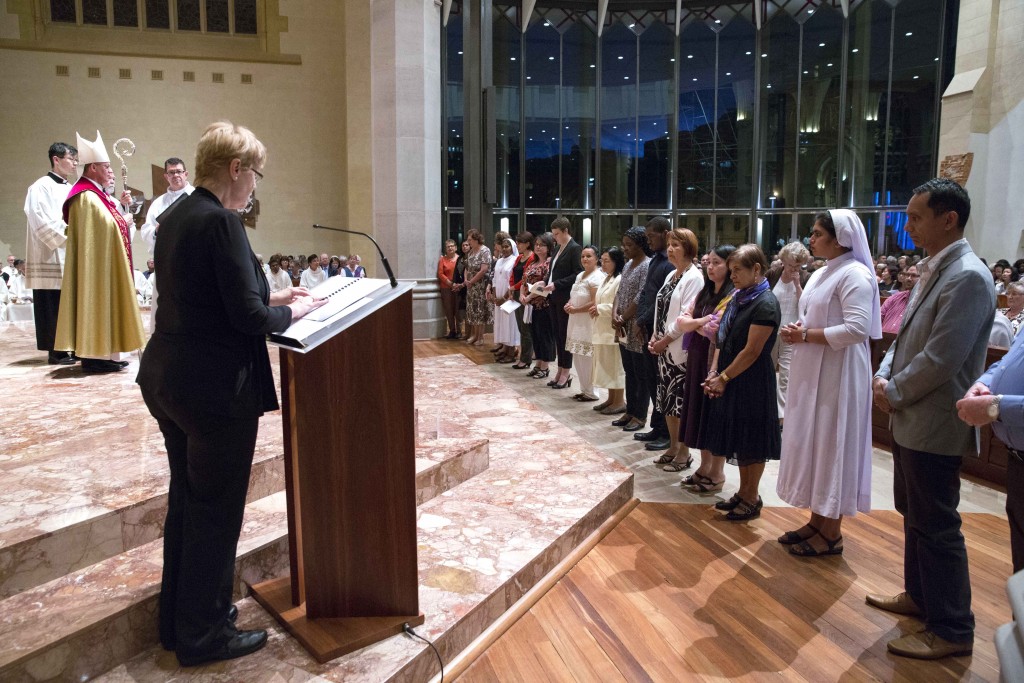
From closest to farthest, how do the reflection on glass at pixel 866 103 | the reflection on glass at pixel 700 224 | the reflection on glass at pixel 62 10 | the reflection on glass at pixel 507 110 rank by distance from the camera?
the reflection on glass at pixel 62 10, the reflection on glass at pixel 866 103, the reflection on glass at pixel 507 110, the reflection on glass at pixel 700 224

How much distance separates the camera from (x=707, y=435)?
151 inches

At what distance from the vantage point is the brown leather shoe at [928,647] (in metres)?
2.48

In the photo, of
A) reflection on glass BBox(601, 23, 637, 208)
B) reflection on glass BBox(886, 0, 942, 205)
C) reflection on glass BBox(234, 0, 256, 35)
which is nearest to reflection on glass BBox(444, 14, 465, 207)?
reflection on glass BBox(601, 23, 637, 208)

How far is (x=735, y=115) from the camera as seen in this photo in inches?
652

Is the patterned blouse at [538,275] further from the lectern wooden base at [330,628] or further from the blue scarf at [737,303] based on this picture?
the lectern wooden base at [330,628]

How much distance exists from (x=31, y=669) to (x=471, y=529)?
1.75 m

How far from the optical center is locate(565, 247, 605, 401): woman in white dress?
6.00 meters

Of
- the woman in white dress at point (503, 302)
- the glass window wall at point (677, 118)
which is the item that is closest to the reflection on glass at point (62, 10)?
the glass window wall at point (677, 118)

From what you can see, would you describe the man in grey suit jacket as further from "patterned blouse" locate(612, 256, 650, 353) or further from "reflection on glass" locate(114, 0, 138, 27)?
"reflection on glass" locate(114, 0, 138, 27)

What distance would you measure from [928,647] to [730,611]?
2.30 ft

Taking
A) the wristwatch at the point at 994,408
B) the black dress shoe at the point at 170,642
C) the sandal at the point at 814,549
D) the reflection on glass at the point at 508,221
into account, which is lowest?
the sandal at the point at 814,549

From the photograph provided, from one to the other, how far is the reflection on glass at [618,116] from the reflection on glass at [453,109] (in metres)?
3.54

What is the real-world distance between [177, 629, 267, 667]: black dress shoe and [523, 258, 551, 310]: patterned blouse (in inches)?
203

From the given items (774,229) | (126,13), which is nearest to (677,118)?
(774,229)
